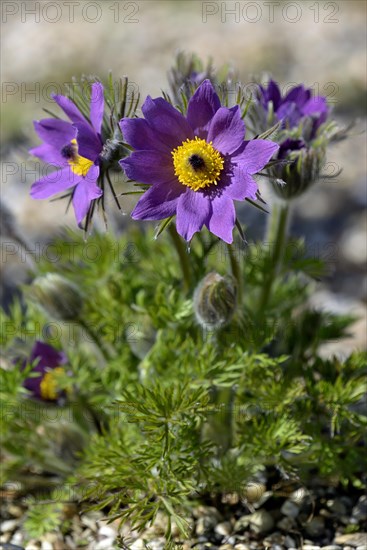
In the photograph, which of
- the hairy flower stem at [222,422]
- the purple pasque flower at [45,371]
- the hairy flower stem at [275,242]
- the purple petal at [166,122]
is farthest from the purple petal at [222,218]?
the purple pasque flower at [45,371]

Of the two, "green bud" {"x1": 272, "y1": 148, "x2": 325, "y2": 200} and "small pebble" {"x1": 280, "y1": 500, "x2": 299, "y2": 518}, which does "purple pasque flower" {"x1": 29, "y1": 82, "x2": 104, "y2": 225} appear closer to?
"green bud" {"x1": 272, "y1": 148, "x2": 325, "y2": 200}

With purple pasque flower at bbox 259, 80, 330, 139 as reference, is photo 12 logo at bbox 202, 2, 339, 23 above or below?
above

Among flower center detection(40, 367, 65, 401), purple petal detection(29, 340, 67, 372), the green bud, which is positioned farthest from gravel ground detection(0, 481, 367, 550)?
the green bud

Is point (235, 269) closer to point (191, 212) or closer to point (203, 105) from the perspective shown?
point (191, 212)

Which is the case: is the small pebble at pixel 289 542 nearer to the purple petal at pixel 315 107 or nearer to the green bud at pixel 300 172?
the green bud at pixel 300 172

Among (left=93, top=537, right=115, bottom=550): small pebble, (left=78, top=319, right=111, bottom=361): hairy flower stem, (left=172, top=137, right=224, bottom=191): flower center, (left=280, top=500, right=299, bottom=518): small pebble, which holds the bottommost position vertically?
(left=93, top=537, right=115, bottom=550): small pebble

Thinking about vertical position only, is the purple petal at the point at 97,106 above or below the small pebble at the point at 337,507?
above
